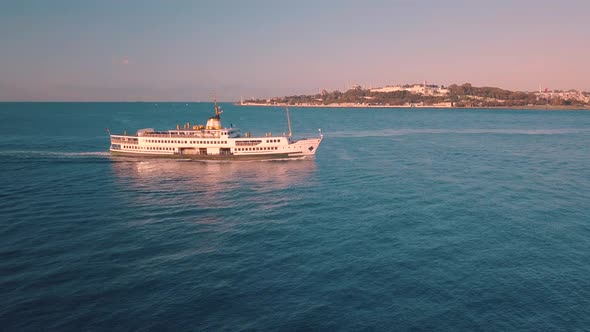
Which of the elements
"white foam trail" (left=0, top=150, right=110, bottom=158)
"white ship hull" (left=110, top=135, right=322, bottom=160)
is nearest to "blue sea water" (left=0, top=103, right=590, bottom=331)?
"white ship hull" (left=110, top=135, right=322, bottom=160)

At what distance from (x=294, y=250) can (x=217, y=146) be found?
165 feet

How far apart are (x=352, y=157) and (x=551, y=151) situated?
47.7 metres

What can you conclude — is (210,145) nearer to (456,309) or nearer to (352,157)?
(352,157)

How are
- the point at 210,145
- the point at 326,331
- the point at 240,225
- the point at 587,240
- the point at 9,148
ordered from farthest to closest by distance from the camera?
the point at 9,148 < the point at 210,145 < the point at 240,225 < the point at 587,240 < the point at 326,331

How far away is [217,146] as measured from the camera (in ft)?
266

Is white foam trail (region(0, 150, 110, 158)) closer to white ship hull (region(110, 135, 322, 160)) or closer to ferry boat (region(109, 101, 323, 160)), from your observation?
ferry boat (region(109, 101, 323, 160))

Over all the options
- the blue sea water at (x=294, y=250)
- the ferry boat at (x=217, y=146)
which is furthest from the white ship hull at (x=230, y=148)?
the blue sea water at (x=294, y=250)

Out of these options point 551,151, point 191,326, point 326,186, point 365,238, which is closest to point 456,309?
point 365,238

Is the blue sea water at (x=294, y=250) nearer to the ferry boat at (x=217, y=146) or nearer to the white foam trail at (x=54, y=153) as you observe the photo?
the ferry boat at (x=217, y=146)

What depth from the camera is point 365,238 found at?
123ft

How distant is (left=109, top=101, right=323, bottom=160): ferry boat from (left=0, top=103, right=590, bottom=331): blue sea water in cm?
1357

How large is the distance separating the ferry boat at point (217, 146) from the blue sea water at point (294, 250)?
13.6 meters

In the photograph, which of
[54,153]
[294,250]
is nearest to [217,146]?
[54,153]

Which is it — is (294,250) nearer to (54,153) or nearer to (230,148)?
A: (230,148)
